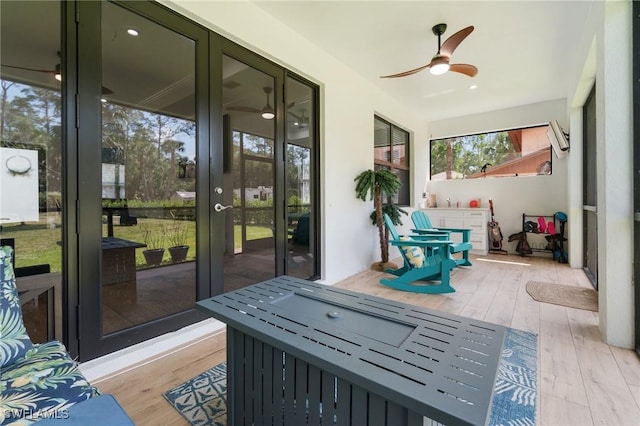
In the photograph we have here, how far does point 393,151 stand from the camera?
18.1ft

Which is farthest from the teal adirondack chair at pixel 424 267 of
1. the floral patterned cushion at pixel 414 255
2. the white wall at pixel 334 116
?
the white wall at pixel 334 116

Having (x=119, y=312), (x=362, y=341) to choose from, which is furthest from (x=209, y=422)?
(x=119, y=312)

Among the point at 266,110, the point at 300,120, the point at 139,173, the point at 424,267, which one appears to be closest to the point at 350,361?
the point at 139,173

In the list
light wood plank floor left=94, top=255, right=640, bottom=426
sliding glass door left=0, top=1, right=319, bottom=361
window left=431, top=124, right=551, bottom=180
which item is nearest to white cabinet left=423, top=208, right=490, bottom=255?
window left=431, top=124, right=551, bottom=180

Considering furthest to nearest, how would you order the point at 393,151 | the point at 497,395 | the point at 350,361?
the point at 393,151 < the point at 497,395 < the point at 350,361

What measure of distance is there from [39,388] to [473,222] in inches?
240

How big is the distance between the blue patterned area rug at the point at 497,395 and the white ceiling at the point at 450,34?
3.08 m

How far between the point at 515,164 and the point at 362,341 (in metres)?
6.22

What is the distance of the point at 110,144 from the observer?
6.34 feet

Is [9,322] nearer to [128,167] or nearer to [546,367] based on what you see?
[128,167]

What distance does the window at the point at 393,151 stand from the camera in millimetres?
5031

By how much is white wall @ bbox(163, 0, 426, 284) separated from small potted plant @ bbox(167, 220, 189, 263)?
5.51 ft

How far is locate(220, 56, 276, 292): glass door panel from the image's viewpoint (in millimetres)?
2645

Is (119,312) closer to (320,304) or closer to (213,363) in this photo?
A: (213,363)
